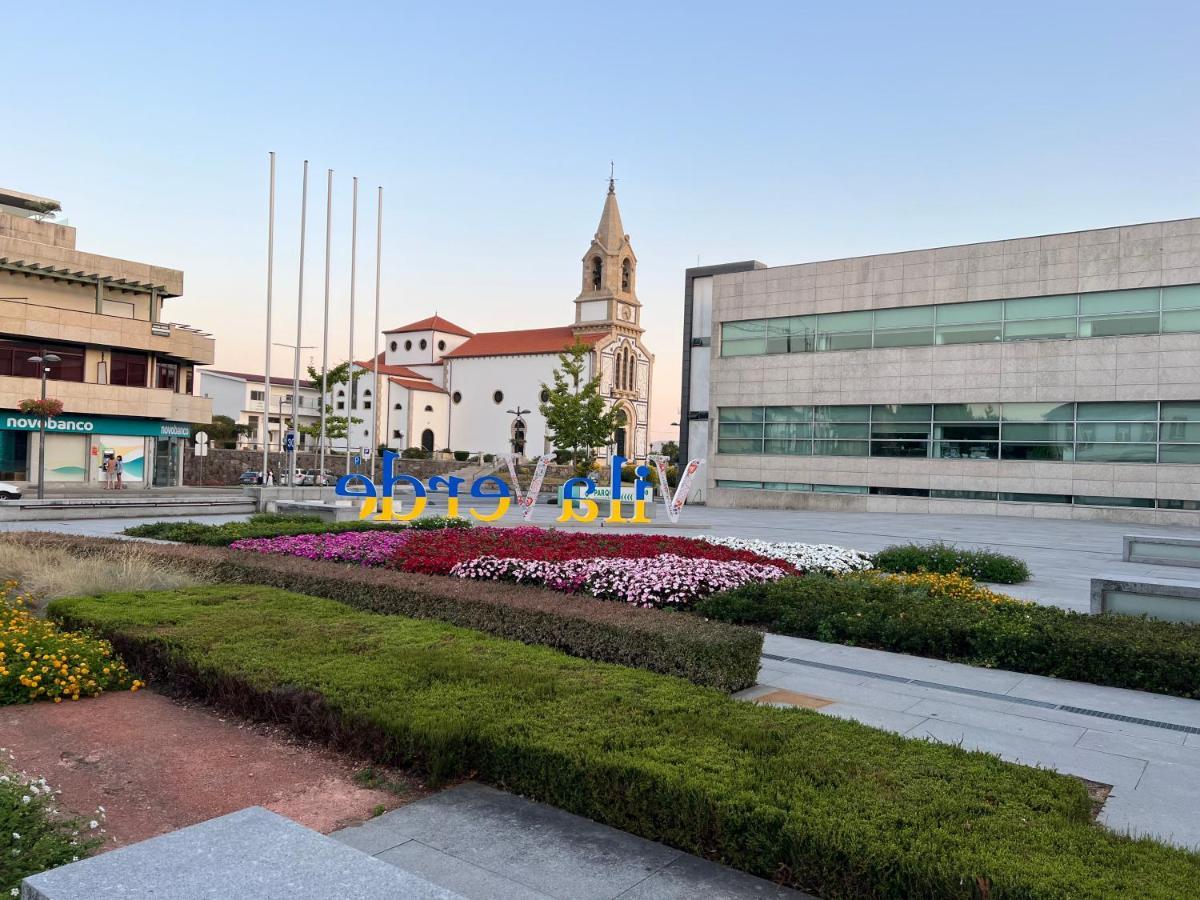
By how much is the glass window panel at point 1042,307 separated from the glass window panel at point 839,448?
26.2 feet

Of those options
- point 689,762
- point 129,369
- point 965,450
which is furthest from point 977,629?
point 129,369

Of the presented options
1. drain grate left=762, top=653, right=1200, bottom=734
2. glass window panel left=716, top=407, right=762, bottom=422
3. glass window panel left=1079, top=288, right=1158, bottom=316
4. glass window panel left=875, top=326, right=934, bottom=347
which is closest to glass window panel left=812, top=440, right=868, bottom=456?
glass window panel left=716, top=407, right=762, bottom=422

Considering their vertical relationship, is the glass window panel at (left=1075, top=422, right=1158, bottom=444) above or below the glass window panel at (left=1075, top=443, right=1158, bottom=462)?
above

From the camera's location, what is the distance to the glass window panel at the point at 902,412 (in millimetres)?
37531

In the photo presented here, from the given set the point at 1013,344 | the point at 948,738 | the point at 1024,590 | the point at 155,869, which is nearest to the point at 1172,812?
the point at 948,738

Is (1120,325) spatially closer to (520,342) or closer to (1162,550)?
(1162,550)

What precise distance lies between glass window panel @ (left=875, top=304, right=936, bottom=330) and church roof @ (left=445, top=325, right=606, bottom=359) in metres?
52.9

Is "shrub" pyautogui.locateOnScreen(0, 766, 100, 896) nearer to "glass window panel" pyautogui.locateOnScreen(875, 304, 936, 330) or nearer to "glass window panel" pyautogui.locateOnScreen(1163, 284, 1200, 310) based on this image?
"glass window panel" pyautogui.locateOnScreen(1163, 284, 1200, 310)

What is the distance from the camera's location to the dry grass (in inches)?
415

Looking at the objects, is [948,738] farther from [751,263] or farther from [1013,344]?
[751,263]

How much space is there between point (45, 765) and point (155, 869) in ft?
12.4

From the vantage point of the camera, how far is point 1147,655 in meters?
8.68

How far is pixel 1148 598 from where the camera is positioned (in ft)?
36.2

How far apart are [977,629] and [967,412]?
29355 millimetres
